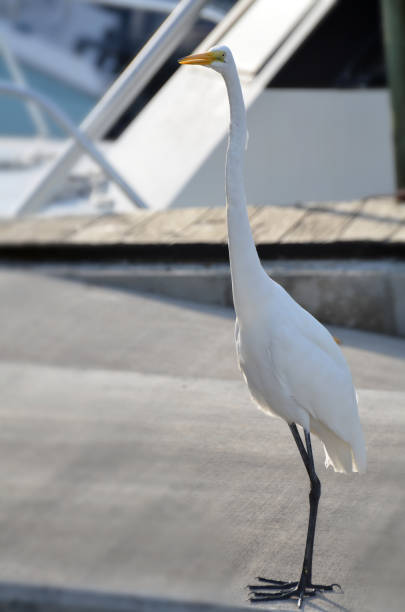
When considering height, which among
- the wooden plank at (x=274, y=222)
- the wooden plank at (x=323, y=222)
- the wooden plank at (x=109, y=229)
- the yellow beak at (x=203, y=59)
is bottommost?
the wooden plank at (x=109, y=229)

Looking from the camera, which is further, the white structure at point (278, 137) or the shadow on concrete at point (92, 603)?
the white structure at point (278, 137)

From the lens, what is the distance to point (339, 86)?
7.00 meters

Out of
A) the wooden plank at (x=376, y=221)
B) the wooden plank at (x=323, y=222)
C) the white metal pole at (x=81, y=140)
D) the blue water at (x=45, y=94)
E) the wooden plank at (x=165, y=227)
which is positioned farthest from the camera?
the blue water at (x=45, y=94)

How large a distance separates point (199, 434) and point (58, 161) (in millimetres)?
3562

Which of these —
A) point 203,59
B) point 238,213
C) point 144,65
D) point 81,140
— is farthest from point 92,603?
point 81,140

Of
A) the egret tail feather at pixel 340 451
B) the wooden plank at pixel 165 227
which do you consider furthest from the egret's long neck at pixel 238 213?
the wooden plank at pixel 165 227

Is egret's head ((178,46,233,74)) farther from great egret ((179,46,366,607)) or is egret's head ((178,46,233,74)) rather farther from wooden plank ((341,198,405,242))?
wooden plank ((341,198,405,242))

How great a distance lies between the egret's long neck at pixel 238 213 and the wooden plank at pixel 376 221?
202 cm

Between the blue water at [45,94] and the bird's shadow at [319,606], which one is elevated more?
the bird's shadow at [319,606]

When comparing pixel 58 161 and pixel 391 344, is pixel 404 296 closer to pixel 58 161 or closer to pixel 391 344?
pixel 391 344

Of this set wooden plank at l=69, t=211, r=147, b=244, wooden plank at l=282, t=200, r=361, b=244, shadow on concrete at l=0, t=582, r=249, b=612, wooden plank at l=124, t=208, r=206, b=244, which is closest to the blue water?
wooden plank at l=69, t=211, r=147, b=244

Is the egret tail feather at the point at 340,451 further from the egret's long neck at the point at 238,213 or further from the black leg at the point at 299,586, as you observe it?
the egret's long neck at the point at 238,213

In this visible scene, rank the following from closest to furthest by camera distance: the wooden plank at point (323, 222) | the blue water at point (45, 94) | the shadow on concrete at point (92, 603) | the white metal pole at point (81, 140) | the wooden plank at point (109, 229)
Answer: the shadow on concrete at point (92, 603) < the wooden plank at point (323, 222) < the wooden plank at point (109, 229) < the white metal pole at point (81, 140) < the blue water at point (45, 94)

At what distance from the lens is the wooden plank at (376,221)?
4426mm
